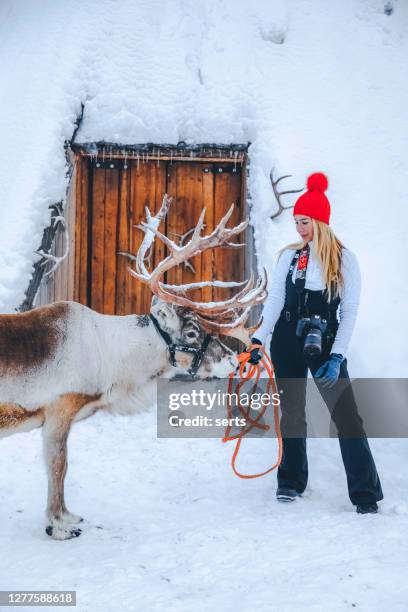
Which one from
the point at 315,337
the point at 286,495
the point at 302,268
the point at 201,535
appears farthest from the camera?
the point at 286,495

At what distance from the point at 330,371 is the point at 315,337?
0.72 feet

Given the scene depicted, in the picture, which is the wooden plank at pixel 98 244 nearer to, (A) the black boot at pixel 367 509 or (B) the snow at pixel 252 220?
(B) the snow at pixel 252 220

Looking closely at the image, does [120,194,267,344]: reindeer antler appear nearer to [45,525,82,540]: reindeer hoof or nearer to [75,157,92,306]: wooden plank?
[45,525,82,540]: reindeer hoof

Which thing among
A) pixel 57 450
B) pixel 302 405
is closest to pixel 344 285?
pixel 302 405

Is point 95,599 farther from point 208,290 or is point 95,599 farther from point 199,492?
point 208,290

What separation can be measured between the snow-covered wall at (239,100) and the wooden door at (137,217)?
441 millimetres

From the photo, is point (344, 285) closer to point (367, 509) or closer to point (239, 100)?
point (367, 509)

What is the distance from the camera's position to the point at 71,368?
3639 millimetres

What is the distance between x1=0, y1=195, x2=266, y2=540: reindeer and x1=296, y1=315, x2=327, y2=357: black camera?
2.28 feet

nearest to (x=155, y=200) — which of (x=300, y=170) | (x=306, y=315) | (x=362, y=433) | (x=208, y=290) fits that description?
(x=208, y=290)

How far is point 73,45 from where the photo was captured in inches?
285

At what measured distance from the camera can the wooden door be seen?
7.02 meters

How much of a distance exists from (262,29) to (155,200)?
8.92ft

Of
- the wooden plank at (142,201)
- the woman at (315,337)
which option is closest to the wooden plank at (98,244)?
the wooden plank at (142,201)
